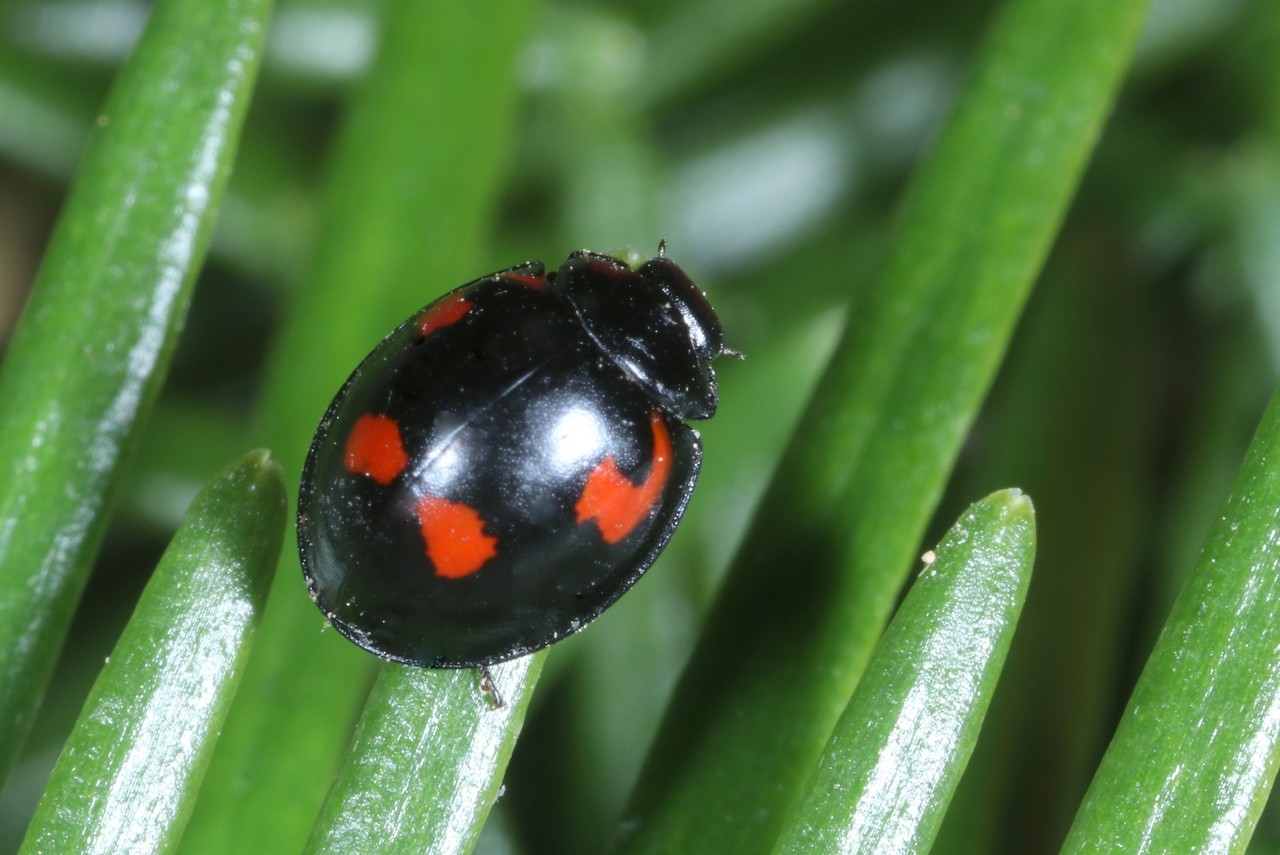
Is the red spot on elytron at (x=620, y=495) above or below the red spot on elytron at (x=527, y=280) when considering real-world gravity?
below

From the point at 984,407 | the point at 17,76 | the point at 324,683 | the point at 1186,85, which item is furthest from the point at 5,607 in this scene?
the point at 1186,85

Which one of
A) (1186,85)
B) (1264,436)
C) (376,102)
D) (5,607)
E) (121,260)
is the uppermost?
(1186,85)

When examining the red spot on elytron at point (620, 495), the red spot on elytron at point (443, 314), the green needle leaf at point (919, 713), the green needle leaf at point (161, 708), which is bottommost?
the green needle leaf at point (161, 708)

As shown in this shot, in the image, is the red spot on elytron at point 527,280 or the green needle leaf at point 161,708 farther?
the red spot on elytron at point 527,280

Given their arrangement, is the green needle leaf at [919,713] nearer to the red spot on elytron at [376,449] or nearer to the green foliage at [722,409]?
the green foliage at [722,409]

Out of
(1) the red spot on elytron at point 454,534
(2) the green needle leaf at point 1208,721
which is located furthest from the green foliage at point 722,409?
(1) the red spot on elytron at point 454,534

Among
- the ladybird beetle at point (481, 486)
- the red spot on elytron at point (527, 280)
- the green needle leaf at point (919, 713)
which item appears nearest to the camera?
the green needle leaf at point (919, 713)

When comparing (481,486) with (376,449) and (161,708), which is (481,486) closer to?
(376,449)

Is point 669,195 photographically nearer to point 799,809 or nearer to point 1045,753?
point 1045,753
